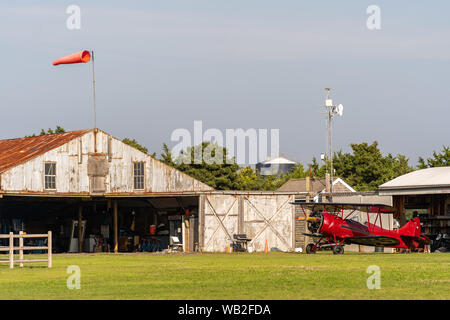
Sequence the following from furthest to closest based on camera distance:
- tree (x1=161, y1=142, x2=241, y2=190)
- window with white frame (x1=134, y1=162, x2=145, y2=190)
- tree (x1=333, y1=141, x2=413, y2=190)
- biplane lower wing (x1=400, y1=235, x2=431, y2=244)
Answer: tree (x1=333, y1=141, x2=413, y2=190), tree (x1=161, y1=142, x2=241, y2=190), window with white frame (x1=134, y1=162, x2=145, y2=190), biplane lower wing (x1=400, y1=235, x2=431, y2=244)

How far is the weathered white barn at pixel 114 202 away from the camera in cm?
3784

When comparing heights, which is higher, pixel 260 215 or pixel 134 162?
pixel 134 162

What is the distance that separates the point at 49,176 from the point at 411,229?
16749 mm

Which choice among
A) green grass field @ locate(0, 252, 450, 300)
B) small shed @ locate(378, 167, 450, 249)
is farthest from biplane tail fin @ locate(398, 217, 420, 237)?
green grass field @ locate(0, 252, 450, 300)

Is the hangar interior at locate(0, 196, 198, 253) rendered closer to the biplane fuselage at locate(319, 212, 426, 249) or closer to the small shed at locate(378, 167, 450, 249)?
the biplane fuselage at locate(319, 212, 426, 249)

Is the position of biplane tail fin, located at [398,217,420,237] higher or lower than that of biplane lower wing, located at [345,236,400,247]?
higher

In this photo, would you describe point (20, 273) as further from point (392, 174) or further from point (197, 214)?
point (392, 174)

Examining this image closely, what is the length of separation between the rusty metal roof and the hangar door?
745cm

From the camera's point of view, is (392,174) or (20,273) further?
(392,174)

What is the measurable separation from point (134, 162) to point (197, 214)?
411 cm

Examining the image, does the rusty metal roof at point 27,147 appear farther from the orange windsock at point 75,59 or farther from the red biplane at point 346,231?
the red biplane at point 346,231

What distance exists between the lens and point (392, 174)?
264ft

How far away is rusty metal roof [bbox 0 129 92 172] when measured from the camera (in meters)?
37.9

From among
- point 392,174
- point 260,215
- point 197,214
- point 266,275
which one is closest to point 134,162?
point 197,214
